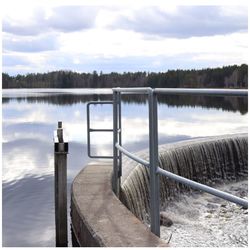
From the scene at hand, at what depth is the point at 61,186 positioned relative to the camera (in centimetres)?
534

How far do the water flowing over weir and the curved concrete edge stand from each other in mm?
1007

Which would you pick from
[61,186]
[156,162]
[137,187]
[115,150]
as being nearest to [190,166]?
[137,187]

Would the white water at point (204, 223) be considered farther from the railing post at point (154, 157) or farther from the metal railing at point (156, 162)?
the railing post at point (154, 157)

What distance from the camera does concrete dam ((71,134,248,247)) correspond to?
4.07m

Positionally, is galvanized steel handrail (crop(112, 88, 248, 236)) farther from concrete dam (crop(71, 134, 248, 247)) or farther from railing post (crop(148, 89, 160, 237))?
concrete dam (crop(71, 134, 248, 247))

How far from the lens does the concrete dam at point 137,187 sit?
4070 millimetres

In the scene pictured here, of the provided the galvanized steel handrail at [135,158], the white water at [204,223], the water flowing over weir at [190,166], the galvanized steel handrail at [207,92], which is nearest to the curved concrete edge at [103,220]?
the galvanized steel handrail at [135,158]

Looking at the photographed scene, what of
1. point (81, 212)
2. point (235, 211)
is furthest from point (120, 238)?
point (235, 211)

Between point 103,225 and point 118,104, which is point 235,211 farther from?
point 103,225

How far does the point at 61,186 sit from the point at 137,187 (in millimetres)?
2299

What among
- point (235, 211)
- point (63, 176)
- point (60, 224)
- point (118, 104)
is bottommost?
point (235, 211)

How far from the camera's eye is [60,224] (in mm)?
5430

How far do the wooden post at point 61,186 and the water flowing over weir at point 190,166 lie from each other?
144cm

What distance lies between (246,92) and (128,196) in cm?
404
